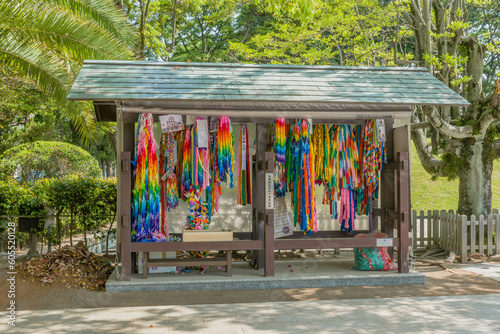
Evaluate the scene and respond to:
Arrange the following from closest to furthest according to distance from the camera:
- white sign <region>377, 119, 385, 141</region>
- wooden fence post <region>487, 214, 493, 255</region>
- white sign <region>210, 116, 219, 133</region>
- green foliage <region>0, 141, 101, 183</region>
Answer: white sign <region>210, 116, 219, 133</region> < white sign <region>377, 119, 385, 141</region> < wooden fence post <region>487, 214, 493, 255</region> < green foliage <region>0, 141, 101, 183</region>

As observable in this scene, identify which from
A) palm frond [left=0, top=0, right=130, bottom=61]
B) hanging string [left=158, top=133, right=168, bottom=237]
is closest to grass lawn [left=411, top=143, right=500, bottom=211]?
hanging string [left=158, top=133, right=168, bottom=237]

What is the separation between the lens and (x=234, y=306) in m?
6.19

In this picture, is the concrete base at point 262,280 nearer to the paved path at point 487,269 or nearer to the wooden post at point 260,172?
the wooden post at point 260,172

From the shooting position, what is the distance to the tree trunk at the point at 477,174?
1047 centimetres

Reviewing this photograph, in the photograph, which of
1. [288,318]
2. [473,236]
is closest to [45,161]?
[288,318]

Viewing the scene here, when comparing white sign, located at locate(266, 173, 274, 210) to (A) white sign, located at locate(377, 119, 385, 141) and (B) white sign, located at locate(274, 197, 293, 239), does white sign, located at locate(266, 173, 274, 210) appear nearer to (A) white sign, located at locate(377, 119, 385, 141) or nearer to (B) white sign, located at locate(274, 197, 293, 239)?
(B) white sign, located at locate(274, 197, 293, 239)

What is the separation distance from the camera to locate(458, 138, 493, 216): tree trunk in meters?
10.5

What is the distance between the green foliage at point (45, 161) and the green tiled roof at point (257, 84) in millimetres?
6030

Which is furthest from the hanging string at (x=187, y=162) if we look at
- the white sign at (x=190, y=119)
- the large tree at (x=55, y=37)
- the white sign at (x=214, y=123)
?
the large tree at (x=55, y=37)

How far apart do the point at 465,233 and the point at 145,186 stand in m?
6.21

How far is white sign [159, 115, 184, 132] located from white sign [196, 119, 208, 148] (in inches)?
10.7

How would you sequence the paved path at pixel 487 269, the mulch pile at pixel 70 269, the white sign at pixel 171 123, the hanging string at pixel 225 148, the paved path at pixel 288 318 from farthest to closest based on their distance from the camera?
1. the paved path at pixel 487 269
2. the hanging string at pixel 225 148
3. the white sign at pixel 171 123
4. the mulch pile at pixel 70 269
5. the paved path at pixel 288 318

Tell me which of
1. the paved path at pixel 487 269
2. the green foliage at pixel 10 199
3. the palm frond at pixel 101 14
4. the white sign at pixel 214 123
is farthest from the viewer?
the green foliage at pixel 10 199

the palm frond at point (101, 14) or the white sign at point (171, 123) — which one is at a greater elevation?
the palm frond at point (101, 14)
